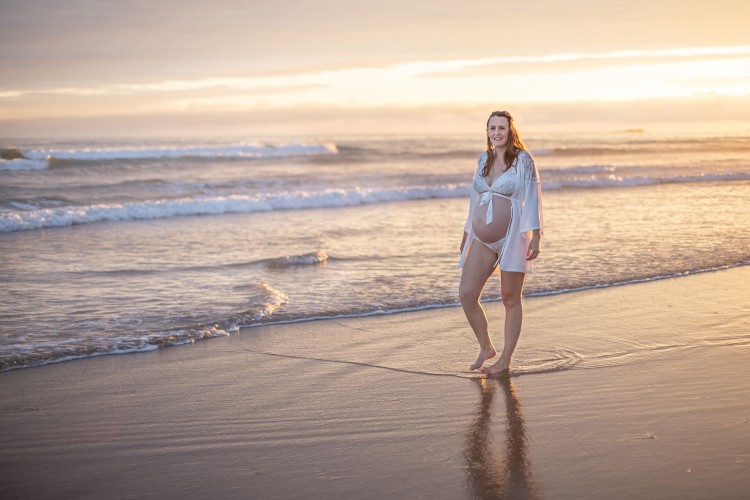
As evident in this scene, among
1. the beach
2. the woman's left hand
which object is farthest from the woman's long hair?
the beach

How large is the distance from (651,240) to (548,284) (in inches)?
144

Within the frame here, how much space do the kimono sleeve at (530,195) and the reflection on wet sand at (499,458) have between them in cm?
123

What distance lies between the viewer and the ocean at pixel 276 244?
24.2 feet

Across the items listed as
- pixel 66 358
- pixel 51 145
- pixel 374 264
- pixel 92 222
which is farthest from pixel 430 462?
pixel 51 145

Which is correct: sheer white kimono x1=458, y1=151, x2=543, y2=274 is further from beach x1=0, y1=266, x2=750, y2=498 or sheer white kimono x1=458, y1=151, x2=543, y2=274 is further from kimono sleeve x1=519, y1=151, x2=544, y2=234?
beach x1=0, y1=266, x2=750, y2=498

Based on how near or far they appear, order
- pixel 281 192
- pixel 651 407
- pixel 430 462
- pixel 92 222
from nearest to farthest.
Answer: pixel 430 462 → pixel 651 407 → pixel 92 222 → pixel 281 192

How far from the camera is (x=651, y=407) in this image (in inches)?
181

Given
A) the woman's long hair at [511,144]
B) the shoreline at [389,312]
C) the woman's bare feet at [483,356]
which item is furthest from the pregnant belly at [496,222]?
the shoreline at [389,312]

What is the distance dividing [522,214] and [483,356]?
1118 millimetres

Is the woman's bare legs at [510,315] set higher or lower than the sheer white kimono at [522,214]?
lower

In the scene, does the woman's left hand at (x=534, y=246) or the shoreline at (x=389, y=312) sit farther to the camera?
the shoreline at (x=389, y=312)

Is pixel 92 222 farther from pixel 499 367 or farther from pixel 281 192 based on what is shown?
pixel 499 367

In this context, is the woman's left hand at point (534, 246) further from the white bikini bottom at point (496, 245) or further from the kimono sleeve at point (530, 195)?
the white bikini bottom at point (496, 245)

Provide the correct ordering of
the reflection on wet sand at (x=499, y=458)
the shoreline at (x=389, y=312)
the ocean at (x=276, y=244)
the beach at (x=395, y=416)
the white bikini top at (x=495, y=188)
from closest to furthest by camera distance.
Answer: the reflection on wet sand at (x=499, y=458) → the beach at (x=395, y=416) → the white bikini top at (x=495, y=188) → the shoreline at (x=389, y=312) → the ocean at (x=276, y=244)
